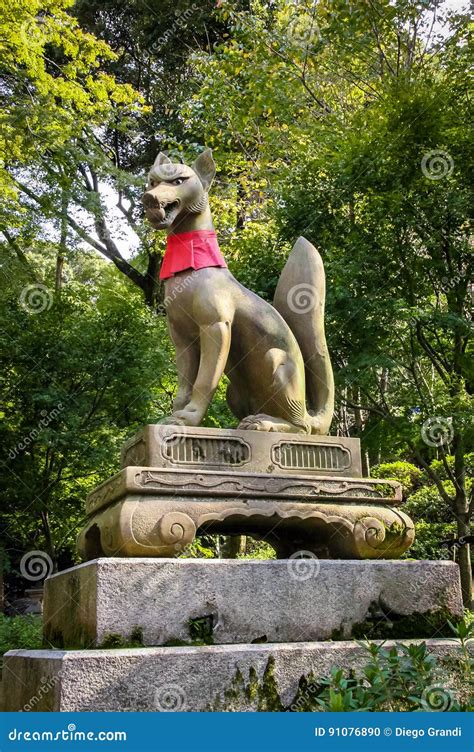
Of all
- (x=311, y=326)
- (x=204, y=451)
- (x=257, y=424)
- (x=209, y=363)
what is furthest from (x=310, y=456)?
(x=311, y=326)

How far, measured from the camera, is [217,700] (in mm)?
3785

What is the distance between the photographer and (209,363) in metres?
5.04

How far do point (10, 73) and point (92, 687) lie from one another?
13316mm

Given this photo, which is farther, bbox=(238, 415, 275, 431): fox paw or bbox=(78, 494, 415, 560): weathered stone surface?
bbox=(238, 415, 275, 431): fox paw

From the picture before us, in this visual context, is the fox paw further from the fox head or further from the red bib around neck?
the fox head

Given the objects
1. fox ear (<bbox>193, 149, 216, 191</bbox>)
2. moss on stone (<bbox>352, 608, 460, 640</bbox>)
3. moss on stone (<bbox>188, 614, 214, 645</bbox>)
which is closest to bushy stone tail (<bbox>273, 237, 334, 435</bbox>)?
fox ear (<bbox>193, 149, 216, 191</bbox>)

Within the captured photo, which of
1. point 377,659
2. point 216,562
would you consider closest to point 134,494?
point 216,562

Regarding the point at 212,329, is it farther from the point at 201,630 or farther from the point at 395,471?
the point at 395,471

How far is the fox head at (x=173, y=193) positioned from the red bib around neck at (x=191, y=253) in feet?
0.45

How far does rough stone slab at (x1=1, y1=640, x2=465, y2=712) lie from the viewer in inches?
140

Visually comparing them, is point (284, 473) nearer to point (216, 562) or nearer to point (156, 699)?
point (216, 562)

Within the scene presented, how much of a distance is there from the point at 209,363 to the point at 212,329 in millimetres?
228

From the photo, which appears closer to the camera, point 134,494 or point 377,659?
point 377,659

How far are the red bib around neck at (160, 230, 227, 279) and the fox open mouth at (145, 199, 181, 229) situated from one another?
0.20 metres
